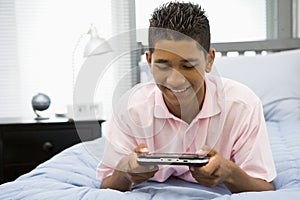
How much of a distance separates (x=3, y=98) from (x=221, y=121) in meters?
2.00

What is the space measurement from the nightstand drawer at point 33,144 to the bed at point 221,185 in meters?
0.84

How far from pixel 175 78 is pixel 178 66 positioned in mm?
24

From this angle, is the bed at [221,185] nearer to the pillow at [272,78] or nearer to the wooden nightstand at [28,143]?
the pillow at [272,78]

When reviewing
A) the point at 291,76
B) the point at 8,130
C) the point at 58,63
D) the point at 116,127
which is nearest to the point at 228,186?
the point at 116,127

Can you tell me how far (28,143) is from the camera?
231 cm

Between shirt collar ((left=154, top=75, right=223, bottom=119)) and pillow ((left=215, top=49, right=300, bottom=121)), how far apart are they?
1048mm

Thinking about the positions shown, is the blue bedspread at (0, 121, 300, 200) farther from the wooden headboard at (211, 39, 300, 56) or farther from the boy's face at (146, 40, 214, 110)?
the wooden headboard at (211, 39, 300, 56)

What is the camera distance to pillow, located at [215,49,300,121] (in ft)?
6.66

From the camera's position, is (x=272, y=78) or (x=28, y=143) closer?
(x=272, y=78)

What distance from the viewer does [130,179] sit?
981mm

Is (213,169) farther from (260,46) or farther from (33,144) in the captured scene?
(260,46)

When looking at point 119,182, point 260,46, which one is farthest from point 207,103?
point 260,46

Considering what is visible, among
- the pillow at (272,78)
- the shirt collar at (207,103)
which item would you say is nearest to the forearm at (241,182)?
the shirt collar at (207,103)

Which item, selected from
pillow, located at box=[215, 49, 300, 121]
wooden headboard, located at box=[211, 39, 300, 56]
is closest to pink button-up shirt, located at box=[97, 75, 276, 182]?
pillow, located at box=[215, 49, 300, 121]
